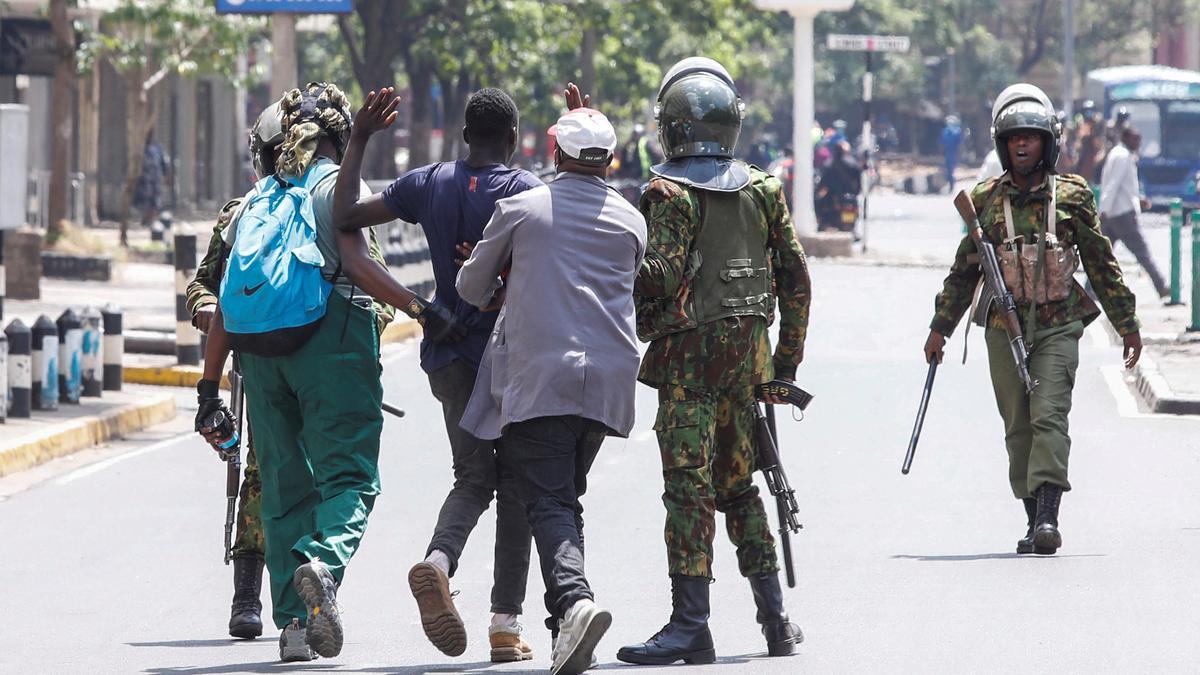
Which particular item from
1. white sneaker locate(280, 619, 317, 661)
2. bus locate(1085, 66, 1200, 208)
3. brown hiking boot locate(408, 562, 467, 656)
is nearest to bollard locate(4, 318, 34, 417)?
white sneaker locate(280, 619, 317, 661)

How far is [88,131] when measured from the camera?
3919cm

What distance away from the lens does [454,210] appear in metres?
6.63

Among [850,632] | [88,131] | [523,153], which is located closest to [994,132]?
[850,632]

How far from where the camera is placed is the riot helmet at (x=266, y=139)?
7.14m

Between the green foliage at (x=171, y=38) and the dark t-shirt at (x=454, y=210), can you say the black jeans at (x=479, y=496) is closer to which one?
the dark t-shirt at (x=454, y=210)

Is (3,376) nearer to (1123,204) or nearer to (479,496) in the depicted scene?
(479,496)

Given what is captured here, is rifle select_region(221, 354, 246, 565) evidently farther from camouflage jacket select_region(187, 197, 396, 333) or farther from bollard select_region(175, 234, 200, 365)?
bollard select_region(175, 234, 200, 365)

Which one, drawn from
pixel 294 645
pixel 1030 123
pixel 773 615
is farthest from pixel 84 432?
pixel 773 615

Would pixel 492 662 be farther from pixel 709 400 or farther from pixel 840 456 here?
pixel 840 456

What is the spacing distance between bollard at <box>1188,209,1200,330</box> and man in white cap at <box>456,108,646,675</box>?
11.1m

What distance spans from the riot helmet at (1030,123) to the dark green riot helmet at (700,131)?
2192mm

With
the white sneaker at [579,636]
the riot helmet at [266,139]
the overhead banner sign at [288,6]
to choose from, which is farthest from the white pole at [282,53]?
Result: the white sneaker at [579,636]

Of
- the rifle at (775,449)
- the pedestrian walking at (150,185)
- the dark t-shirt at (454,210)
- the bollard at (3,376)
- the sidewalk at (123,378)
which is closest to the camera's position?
the dark t-shirt at (454,210)

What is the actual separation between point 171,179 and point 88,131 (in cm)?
424
